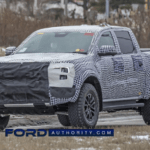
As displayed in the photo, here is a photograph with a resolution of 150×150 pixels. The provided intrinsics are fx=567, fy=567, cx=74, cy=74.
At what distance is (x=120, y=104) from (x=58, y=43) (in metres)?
1.69

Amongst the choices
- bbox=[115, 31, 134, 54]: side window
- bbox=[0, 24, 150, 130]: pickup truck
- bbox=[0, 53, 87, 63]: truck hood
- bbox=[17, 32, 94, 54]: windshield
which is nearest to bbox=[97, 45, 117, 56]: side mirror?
bbox=[0, 24, 150, 130]: pickup truck

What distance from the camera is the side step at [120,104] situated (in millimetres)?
10531

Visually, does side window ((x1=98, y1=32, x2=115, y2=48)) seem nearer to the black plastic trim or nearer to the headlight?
the headlight

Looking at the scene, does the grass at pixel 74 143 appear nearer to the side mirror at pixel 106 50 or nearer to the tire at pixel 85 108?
the tire at pixel 85 108

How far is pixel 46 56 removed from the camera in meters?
9.80

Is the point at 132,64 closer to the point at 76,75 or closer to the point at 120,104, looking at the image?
the point at 120,104

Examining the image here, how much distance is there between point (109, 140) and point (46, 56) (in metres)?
2.31

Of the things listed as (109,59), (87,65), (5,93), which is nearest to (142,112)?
(109,59)

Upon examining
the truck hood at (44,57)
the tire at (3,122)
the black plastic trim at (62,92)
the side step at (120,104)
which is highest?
the truck hood at (44,57)

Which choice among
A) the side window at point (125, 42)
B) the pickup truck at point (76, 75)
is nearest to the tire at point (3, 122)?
the pickup truck at point (76, 75)

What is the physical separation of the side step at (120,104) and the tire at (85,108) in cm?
60

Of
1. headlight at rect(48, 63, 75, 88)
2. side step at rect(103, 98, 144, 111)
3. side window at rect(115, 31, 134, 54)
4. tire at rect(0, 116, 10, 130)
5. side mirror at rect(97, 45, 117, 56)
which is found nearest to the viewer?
headlight at rect(48, 63, 75, 88)

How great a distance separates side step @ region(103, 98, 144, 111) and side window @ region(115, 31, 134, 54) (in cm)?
99

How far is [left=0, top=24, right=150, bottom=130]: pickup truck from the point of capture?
9.14m
